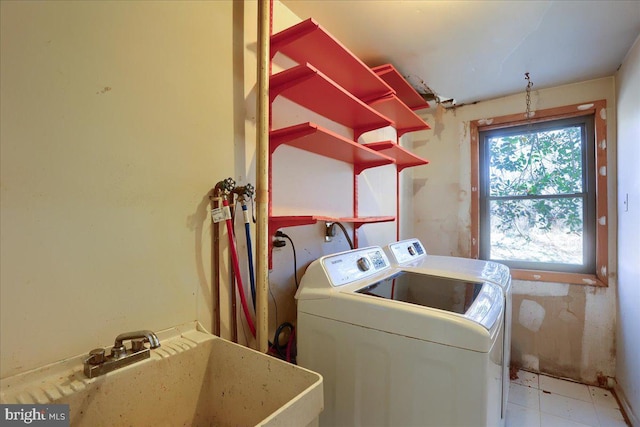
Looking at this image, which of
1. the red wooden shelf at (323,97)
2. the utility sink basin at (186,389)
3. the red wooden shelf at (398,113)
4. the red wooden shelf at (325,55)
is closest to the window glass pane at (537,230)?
the red wooden shelf at (398,113)

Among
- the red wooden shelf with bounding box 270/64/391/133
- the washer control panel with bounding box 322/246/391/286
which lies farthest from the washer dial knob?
the red wooden shelf with bounding box 270/64/391/133

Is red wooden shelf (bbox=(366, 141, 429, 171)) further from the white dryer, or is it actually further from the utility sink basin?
the utility sink basin

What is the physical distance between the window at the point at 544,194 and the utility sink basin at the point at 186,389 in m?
2.41

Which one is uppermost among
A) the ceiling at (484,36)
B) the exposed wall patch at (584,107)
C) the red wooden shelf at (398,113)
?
the ceiling at (484,36)

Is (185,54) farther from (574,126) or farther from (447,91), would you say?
(574,126)

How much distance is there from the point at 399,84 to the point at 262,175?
1449 millimetres

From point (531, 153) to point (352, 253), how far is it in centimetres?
210

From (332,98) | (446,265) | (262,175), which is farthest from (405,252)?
(262,175)

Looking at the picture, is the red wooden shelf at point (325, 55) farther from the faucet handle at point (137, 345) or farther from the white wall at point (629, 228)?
the white wall at point (629, 228)

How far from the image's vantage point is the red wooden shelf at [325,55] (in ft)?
4.02

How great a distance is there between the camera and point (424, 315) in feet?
3.17

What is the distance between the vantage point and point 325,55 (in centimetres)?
142

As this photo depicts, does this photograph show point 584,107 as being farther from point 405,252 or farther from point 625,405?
point 625,405

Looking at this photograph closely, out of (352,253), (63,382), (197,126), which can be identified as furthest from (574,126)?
(63,382)
